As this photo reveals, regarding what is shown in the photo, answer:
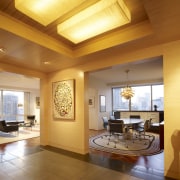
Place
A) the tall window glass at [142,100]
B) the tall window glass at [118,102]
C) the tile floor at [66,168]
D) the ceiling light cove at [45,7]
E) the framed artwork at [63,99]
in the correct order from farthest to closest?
the tall window glass at [118,102] < the tall window glass at [142,100] < the framed artwork at [63,99] < the tile floor at [66,168] < the ceiling light cove at [45,7]

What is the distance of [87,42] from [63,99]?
1.99 m

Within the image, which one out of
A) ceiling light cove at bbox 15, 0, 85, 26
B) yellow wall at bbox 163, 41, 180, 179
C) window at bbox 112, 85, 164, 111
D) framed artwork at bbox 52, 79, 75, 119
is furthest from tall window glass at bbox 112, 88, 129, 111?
ceiling light cove at bbox 15, 0, 85, 26

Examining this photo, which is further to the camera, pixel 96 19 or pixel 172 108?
pixel 172 108

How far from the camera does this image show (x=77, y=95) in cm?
424

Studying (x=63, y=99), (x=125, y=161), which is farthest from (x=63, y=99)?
(x=125, y=161)

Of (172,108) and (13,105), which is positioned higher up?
(172,108)

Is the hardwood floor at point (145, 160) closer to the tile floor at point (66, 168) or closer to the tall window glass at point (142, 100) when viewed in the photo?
the tile floor at point (66, 168)

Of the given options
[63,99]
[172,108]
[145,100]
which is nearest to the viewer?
[172,108]

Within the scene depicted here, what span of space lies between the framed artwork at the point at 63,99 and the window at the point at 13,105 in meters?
6.64

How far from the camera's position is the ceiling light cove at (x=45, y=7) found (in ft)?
6.23

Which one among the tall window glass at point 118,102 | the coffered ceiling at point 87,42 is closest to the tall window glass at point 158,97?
the tall window glass at point 118,102

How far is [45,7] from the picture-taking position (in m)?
1.98

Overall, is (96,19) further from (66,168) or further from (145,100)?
(145,100)

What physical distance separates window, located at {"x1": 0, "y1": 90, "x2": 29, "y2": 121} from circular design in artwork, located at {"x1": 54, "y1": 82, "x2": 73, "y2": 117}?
673cm
